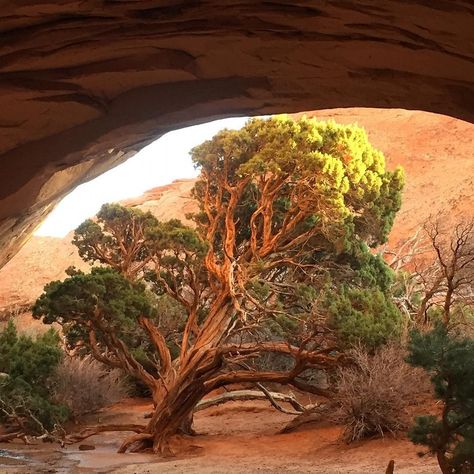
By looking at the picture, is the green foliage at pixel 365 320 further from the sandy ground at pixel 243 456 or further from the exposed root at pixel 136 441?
the exposed root at pixel 136 441

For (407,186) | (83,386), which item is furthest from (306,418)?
(407,186)

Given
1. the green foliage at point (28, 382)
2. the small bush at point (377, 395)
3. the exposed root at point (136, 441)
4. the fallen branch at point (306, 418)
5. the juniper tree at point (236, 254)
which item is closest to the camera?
the small bush at point (377, 395)

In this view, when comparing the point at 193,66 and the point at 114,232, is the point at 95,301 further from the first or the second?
the point at 193,66

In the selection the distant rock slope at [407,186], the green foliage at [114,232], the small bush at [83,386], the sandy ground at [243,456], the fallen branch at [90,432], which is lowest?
the sandy ground at [243,456]

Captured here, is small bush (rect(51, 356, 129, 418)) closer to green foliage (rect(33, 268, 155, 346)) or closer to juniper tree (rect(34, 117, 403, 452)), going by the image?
juniper tree (rect(34, 117, 403, 452))

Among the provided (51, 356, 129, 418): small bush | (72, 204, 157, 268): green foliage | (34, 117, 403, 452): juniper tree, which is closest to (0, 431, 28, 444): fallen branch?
(34, 117, 403, 452): juniper tree

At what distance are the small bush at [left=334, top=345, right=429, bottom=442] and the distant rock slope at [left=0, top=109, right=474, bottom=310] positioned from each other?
23.4m

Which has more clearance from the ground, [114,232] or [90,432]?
[114,232]

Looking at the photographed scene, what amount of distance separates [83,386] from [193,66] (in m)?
16.0

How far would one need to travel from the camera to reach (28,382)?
16.5 metres

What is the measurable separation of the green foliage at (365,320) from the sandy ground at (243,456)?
2143 millimetres

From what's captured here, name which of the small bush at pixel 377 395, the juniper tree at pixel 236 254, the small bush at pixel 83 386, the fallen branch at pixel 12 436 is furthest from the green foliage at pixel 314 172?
the fallen branch at pixel 12 436

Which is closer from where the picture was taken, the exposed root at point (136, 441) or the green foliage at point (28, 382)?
the exposed root at point (136, 441)

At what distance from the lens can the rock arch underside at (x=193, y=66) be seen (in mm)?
4477
